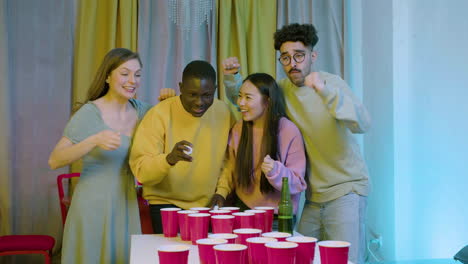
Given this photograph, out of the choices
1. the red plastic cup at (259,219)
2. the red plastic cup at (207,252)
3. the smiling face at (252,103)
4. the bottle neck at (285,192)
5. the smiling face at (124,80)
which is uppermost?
the smiling face at (124,80)

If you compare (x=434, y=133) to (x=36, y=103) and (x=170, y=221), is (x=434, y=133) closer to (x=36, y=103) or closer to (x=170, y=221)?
(x=170, y=221)

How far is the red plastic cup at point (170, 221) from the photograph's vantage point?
172cm

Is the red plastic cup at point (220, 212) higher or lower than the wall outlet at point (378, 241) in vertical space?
higher

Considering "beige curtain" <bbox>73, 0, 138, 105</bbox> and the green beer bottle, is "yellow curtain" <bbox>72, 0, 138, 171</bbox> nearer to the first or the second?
"beige curtain" <bbox>73, 0, 138, 105</bbox>

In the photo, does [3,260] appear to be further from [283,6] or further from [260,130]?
[283,6]

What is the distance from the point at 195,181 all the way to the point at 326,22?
2280 mm

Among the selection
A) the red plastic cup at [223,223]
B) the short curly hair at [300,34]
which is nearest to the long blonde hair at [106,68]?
the short curly hair at [300,34]

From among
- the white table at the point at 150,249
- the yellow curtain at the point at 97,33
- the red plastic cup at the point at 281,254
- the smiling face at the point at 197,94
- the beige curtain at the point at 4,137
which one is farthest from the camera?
the yellow curtain at the point at 97,33

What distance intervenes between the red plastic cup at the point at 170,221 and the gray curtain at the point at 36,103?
2.07 metres

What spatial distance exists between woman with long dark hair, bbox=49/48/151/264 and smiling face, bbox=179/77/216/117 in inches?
13.6

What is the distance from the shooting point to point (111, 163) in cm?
224

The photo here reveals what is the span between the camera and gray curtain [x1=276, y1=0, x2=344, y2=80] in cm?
383

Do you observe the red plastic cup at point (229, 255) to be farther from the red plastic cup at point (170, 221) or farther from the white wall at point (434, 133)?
the white wall at point (434, 133)

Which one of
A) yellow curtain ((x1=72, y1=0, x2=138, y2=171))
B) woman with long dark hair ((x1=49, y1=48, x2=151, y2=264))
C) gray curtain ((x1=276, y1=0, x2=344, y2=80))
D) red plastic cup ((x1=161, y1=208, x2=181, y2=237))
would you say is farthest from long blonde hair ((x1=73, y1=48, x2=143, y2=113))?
gray curtain ((x1=276, y1=0, x2=344, y2=80))
